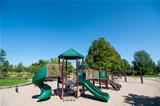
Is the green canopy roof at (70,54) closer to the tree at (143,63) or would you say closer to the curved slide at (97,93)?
the curved slide at (97,93)

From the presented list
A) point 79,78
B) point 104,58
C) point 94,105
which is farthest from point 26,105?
point 104,58

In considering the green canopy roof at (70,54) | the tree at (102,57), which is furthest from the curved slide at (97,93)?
the tree at (102,57)

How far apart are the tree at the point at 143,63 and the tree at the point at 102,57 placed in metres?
39.4

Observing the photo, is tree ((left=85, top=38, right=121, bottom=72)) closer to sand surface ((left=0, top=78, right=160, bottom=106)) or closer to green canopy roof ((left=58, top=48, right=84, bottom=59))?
sand surface ((left=0, top=78, right=160, bottom=106))

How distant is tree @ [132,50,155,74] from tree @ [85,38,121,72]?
39427 mm

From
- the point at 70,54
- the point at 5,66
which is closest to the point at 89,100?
the point at 70,54

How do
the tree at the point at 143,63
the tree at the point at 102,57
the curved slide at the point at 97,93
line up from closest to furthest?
1. the curved slide at the point at 97,93
2. the tree at the point at 102,57
3. the tree at the point at 143,63

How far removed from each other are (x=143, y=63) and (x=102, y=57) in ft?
156

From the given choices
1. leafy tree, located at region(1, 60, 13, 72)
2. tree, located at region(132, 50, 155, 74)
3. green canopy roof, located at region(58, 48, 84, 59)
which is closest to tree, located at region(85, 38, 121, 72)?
leafy tree, located at region(1, 60, 13, 72)

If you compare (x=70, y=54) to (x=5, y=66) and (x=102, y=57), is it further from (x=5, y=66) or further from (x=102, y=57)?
(x=5, y=66)

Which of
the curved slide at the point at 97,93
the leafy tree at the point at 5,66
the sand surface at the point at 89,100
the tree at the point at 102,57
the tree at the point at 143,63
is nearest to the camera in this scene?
the sand surface at the point at 89,100

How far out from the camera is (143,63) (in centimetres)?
9112

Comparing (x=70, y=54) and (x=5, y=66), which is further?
(x=5, y=66)

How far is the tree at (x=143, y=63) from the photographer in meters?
87.4
